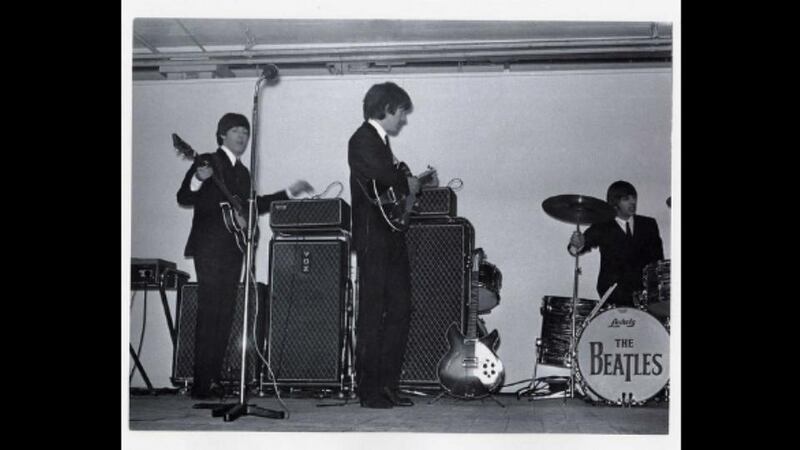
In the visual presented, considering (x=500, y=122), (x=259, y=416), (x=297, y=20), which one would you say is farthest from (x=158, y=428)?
(x=500, y=122)

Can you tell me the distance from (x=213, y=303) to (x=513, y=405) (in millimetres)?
1635

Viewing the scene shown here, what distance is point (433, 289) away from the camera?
459 centimetres

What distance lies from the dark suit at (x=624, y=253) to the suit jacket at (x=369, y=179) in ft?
4.78

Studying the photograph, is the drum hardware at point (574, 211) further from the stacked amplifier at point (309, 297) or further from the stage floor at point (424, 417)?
the stacked amplifier at point (309, 297)

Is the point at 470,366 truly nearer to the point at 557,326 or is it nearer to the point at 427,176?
the point at 557,326

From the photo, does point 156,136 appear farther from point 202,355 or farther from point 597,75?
point 597,75

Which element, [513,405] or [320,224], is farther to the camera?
[320,224]

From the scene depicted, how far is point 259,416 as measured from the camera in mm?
3547

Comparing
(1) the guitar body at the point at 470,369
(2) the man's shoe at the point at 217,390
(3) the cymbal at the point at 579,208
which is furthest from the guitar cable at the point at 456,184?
(2) the man's shoe at the point at 217,390

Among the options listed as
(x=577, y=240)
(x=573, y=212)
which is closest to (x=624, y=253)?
(x=577, y=240)

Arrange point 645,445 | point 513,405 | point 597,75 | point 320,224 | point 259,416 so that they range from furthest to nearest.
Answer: point 597,75
point 320,224
point 513,405
point 259,416
point 645,445

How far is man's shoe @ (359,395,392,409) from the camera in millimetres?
4051

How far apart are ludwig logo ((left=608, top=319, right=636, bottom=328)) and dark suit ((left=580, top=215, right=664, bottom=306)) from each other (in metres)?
0.52

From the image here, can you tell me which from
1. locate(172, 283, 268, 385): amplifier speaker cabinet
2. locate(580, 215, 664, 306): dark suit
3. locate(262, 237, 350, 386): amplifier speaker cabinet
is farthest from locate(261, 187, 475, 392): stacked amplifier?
locate(580, 215, 664, 306): dark suit
